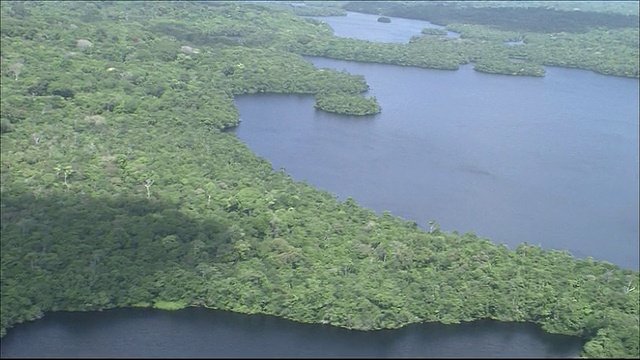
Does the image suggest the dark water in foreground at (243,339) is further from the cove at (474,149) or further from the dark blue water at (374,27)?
the dark blue water at (374,27)

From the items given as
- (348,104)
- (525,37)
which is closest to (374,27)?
(525,37)

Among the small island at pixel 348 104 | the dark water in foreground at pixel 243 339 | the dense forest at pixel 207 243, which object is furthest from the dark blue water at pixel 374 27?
the dark water in foreground at pixel 243 339

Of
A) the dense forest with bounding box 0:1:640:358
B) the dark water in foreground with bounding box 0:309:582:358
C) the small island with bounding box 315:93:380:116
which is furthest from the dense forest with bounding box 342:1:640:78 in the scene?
the dark water in foreground with bounding box 0:309:582:358

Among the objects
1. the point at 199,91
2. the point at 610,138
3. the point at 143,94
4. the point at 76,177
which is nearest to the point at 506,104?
A: the point at 610,138

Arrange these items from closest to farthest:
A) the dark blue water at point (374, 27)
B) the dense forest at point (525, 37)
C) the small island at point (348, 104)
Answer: the small island at point (348, 104), the dense forest at point (525, 37), the dark blue water at point (374, 27)

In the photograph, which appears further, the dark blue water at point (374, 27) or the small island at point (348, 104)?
the dark blue water at point (374, 27)

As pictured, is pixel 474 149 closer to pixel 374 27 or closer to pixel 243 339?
pixel 243 339

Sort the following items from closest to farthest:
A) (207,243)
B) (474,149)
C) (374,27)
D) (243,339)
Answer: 1. (243,339)
2. (207,243)
3. (474,149)
4. (374,27)
